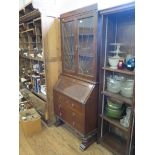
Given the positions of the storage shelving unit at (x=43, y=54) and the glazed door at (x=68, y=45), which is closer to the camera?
the glazed door at (x=68, y=45)

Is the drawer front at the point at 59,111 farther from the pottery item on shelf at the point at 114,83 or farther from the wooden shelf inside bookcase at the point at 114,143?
the pottery item on shelf at the point at 114,83

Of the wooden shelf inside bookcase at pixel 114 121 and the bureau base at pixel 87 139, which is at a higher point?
the wooden shelf inside bookcase at pixel 114 121

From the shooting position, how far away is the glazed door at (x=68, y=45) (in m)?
2.27

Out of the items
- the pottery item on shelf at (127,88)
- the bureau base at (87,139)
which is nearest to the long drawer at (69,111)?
the bureau base at (87,139)

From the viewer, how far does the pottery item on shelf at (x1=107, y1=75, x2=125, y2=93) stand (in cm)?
193

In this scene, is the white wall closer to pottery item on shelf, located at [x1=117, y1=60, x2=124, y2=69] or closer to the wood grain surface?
pottery item on shelf, located at [x1=117, y1=60, x2=124, y2=69]

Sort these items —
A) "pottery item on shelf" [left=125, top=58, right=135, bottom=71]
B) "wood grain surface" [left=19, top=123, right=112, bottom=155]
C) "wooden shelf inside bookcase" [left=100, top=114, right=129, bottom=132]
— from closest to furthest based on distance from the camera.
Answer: "pottery item on shelf" [left=125, top=58, right=135, bottom=71] → "wooden shelf inside bookcase" [left=100, top=114, right=129, bottom=132] → "wood grain surface" [left=19, top=123, right=112, bottom=155]

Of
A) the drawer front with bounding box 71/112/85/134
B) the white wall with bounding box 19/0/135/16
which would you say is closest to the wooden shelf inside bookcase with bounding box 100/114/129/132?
the drawer front with bounding box 71/112/85/134

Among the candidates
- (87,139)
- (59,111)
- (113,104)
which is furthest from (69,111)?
(113,104)

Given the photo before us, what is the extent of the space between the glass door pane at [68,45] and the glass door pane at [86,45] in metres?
0.17

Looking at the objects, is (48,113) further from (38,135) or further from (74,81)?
(74,81)

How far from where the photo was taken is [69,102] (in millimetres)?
2205

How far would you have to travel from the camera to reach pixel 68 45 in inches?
94.4
